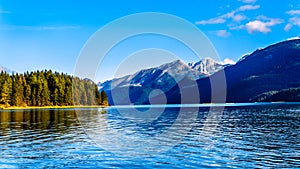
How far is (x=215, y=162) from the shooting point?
3016cm

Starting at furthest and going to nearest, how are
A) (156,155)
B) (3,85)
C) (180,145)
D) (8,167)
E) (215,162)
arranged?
(3,85) → (180,145) → (156,155) → (215,162) → (8,167)

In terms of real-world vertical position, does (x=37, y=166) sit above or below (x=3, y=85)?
below

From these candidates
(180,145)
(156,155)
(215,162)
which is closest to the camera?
(215,162)

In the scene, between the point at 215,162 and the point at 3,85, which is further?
the point at 3,85

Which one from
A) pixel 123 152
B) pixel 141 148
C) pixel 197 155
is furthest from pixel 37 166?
pixel 197 155

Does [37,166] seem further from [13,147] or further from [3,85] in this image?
[3,85]

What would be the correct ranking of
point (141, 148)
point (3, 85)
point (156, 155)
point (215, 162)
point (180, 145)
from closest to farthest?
point (215, 162), point (156, 155), point (141, 148), point (180, 145), point (3, 85)

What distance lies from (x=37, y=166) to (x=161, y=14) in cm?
1896

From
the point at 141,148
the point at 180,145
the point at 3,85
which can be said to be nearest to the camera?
the point at 141,148

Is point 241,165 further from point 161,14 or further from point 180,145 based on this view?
point 161,14

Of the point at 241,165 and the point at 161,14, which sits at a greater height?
the point at 161,14

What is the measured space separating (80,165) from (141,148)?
10.5 m

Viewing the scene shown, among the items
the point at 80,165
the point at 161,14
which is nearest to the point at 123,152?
the point at 80,165

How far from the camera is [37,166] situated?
2830cm
